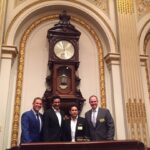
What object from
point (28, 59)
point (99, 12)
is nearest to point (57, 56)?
point (28, 59)

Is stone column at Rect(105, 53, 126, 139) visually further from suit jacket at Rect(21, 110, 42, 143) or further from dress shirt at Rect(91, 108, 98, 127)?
suit jacket at Rect(21, 110, 42, 143)

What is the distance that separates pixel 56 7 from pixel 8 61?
1.54 m

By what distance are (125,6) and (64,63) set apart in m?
1.79

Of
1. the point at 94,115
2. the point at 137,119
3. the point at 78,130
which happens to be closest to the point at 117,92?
the point at 137,119

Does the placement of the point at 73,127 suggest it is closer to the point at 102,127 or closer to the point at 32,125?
the point at 102,127

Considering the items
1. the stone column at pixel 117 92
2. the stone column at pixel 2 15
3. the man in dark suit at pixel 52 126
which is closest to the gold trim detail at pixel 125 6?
the stone column at pixel 117 92

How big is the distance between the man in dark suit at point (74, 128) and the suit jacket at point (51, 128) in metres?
0.08

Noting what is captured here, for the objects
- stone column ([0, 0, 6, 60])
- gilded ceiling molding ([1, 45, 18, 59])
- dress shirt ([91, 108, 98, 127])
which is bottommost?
dress shirt ([91, 108, 98, 127])

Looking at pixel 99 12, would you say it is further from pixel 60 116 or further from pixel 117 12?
pixel 60 116

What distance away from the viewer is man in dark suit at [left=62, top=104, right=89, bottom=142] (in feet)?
11.2

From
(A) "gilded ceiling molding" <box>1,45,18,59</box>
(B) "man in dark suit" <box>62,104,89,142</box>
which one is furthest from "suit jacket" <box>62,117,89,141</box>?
(A) "gilded ceiling molding" <box>1,45,18,59</box>

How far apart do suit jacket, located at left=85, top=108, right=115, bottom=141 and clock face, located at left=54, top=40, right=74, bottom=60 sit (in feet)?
5.43

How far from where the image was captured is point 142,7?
5.76m

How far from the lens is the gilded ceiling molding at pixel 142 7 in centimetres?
569
